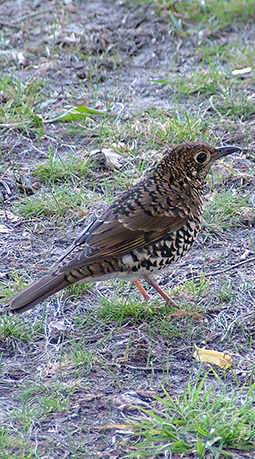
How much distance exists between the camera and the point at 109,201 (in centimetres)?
536

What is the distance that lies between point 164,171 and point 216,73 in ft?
8.46

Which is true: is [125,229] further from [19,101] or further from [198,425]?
[19,101]

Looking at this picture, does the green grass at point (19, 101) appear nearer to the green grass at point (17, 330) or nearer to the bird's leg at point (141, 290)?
the bird's leg at point (141, 290)

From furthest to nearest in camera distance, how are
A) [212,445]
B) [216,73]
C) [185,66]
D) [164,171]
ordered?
[185,66], [216,73], [164,171], [212,445]

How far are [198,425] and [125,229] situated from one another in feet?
4.56

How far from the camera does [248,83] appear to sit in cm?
669

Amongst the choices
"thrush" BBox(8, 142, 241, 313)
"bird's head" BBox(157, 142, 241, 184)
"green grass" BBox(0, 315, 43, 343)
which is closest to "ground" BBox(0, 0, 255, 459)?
"green grass" BBox(0, 315, 43, 343)

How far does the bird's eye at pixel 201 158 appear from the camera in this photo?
445 cm

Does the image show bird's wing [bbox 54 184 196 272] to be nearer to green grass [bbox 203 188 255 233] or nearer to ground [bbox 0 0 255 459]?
ground [bbox 0 0 255 459]

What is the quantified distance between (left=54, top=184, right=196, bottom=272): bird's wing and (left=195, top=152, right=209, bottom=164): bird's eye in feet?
1.09

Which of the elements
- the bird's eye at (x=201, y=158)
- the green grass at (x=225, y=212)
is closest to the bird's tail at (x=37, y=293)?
the bird's eye at (x=201, y=158)

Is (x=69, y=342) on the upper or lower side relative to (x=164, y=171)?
lower

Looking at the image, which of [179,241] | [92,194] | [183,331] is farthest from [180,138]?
[183,331]

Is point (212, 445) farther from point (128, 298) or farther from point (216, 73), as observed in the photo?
point (216, 73)
